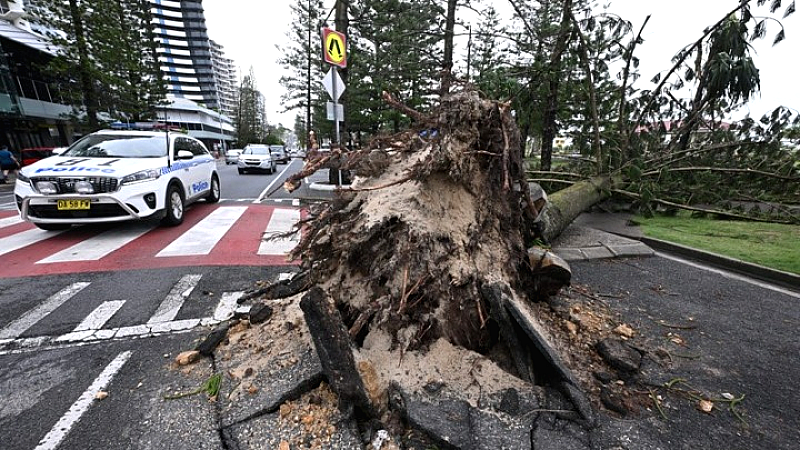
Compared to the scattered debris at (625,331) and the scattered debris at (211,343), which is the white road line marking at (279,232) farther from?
the scattered debris at (625,331)

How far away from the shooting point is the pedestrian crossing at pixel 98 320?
2705 mm

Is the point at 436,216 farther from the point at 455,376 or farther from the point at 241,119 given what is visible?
the point at 241,119

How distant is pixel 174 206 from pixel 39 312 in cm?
319

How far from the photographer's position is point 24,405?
202 centimetres

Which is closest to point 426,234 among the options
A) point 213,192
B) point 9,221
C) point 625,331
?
point 625,331

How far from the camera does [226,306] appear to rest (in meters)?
3.27

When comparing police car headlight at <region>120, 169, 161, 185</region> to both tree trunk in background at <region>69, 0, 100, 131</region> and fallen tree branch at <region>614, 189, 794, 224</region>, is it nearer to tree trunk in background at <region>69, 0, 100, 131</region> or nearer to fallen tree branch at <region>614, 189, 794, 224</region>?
fallen tree branch at <region>614, 189, 794, 224</region>

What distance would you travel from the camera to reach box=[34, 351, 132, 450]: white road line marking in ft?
5.77

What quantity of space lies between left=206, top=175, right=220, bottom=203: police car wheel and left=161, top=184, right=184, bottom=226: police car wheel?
2.01 metres

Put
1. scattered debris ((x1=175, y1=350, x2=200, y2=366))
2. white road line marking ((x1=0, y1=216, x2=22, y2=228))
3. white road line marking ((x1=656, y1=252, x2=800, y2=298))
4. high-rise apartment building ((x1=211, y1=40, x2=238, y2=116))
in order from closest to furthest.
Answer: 1. scattered debris ((x1=175, y1=350, x2=200, y2=366))
2. white road line marking ((x1=656, y1=252, x2=800, y2=298))
3. white road line marking ((x1=0, y1=216, x2=22, y2=228))
4. high-rise apartment building ((x1=211, y1=40, x2=238, y2=116))

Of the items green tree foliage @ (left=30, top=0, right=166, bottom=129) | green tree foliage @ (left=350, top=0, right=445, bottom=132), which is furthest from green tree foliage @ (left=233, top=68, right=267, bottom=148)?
green tree foliage @ (left=350, top=0, right=445, bottom=132)

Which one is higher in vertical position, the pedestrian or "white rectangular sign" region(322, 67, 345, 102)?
"white rectangular sign" region(322, 67, 345, 102)

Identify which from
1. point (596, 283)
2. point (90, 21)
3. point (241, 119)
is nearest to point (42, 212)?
point (596, 283)

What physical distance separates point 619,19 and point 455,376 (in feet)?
24.5
